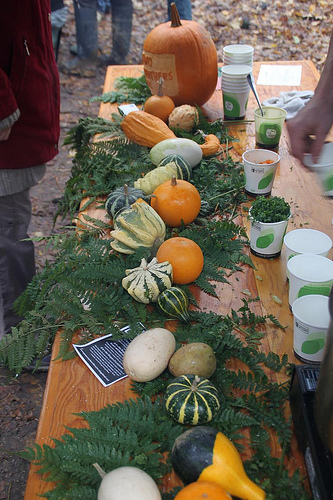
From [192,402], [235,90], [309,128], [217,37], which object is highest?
[309,128]

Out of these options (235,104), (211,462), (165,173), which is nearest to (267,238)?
(165,173)

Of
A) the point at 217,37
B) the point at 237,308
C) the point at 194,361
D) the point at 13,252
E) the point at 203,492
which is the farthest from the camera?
the point at 217,37

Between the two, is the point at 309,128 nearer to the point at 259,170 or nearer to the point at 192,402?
the point at 259,170

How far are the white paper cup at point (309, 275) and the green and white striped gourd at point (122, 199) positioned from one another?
765 millimetres

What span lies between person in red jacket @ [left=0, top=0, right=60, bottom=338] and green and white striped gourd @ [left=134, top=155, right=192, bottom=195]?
556mm

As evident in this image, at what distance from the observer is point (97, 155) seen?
2459mm

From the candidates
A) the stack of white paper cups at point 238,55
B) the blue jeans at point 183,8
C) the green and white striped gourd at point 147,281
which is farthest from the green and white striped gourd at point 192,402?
the blue jeans at point 183,8

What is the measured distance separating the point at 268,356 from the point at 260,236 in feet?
1.75

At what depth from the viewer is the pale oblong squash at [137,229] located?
70.9 inches

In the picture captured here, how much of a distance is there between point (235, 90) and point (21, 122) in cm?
126

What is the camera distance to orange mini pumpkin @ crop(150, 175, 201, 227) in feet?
6.35

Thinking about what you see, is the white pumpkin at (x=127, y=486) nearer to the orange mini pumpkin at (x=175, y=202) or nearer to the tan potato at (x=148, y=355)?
the tan potato at (x=148, y=355)

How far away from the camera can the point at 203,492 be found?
97 cm

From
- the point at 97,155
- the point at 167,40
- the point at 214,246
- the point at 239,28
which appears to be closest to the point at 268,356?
the point at 214,246
